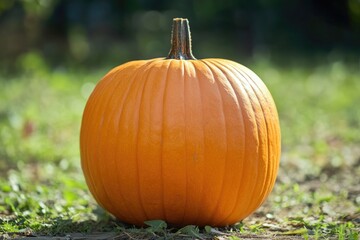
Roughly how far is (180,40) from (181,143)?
66 cm

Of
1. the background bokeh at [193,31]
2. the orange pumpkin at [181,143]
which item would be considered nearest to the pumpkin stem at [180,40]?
the orange pumpkin at [181,143]

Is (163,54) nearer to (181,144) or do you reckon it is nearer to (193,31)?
(193,31)

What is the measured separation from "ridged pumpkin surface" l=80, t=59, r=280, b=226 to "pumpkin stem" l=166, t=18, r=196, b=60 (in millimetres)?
131

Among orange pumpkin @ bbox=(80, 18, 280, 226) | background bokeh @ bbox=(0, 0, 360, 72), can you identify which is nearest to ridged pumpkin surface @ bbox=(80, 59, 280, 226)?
orange pumpkin @ bbox=(80, 18, 280, 226)

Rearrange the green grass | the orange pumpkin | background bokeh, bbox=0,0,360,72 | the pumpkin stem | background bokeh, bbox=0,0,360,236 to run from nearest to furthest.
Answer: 1. the orange pumpkin
2. the green grass
3. the pumpkin stem
4. background bokeh, bbox=0,0,360,236
5. background bokeh, bbox=0,0,360,72

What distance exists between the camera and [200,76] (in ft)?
10.8

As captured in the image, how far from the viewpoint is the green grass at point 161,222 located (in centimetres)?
340

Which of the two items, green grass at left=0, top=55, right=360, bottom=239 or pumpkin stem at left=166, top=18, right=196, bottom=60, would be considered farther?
pumpkin stem at left=166, top=18, right=196, bottom=60

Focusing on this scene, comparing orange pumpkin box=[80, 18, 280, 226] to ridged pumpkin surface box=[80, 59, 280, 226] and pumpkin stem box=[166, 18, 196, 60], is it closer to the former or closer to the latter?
ridged pumpkin surface box=[80, 59, 280, 226]

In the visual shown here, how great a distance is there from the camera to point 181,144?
3148 mm

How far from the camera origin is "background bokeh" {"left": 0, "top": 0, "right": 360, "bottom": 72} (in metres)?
10.7

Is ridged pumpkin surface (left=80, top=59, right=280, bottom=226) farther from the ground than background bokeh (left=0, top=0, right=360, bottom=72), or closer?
closer

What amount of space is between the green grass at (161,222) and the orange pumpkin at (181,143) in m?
0.14

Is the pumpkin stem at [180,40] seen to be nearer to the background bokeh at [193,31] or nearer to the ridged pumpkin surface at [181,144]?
the ridged pumpkin surface at [181,144]
